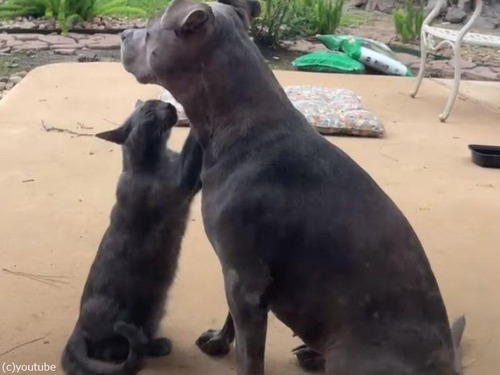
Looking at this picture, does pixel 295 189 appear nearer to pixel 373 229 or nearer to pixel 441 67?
pixel 373 229

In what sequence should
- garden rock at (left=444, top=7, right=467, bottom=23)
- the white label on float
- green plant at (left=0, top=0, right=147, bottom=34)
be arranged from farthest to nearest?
garden rock at (left=444, top=7, right=467, bottom=23) < green plant at (left=0, top=0, right=147, bottom=34) < the white label on float

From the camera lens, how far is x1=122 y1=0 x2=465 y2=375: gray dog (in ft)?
6.97

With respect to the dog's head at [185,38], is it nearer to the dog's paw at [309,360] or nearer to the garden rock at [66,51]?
the dog's paw at [309,360]

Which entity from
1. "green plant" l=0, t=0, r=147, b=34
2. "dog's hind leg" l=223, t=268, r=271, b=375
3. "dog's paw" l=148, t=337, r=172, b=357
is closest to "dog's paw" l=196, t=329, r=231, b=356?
"dog's paw" l=148, t=337, r=172, b=357

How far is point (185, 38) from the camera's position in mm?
2182

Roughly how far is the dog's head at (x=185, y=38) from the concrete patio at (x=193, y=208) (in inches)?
36.5

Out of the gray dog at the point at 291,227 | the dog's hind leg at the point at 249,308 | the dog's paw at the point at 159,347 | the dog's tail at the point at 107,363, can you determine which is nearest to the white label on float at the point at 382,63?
the dog's paw at the point at 159,347

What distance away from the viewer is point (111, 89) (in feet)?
20.0

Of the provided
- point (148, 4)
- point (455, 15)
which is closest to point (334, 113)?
point (148, 4)

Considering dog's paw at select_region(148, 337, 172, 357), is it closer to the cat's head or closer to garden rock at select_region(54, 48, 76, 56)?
the cat's head

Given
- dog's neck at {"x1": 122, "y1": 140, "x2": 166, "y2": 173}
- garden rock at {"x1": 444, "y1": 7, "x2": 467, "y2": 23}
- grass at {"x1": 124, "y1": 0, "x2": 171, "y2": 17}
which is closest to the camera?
dog's neck at {"x1": 122, "y1": 140, "x2": 166, "y2": 173}

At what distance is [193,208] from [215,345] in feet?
4.44

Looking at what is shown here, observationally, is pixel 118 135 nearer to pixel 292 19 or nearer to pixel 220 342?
pixel 220 342

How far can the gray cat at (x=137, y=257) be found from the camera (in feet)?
8.52
